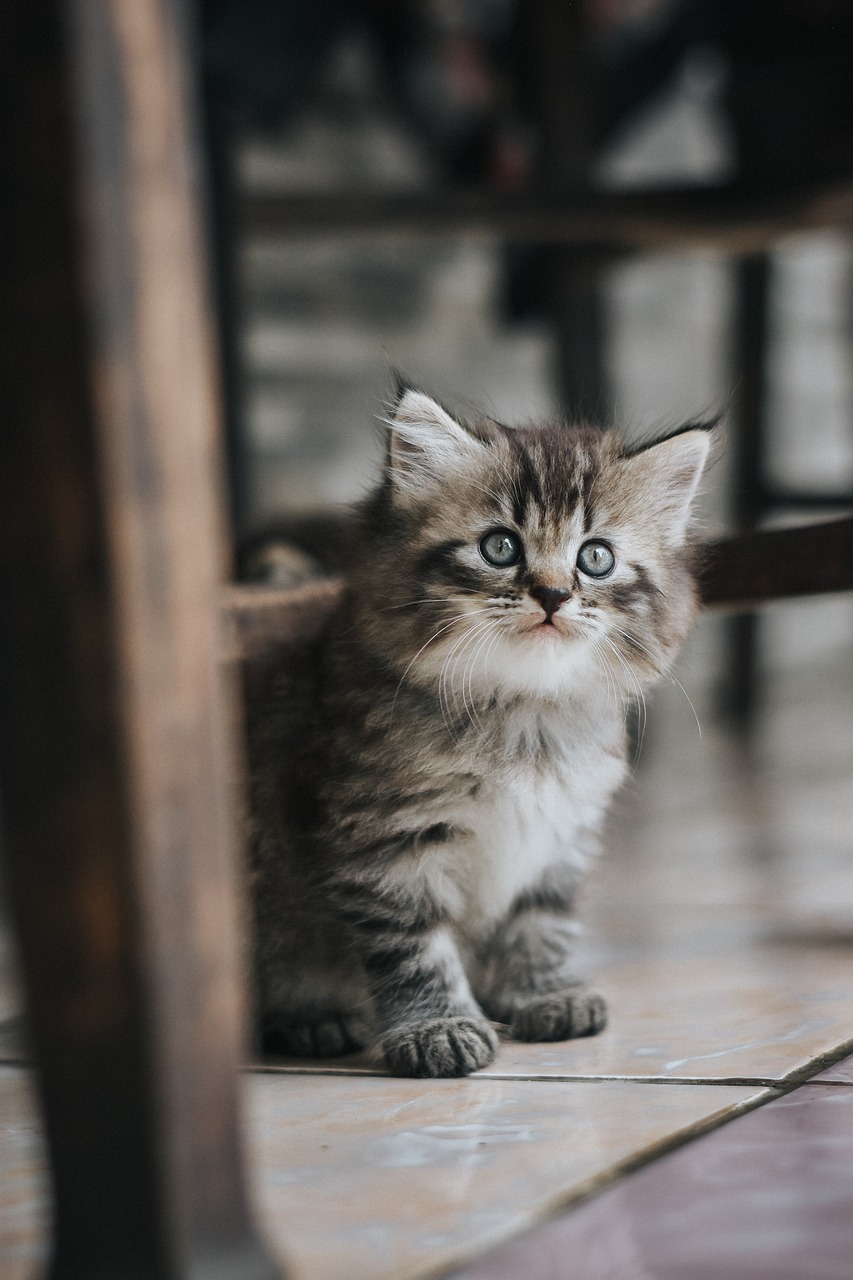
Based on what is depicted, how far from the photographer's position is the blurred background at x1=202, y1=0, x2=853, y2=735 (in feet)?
8.52

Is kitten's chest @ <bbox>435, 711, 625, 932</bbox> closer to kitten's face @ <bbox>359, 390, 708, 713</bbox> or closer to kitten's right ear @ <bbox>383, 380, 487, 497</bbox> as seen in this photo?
kitten's face @ <bbox>359, 390, 708, 713</bbox>

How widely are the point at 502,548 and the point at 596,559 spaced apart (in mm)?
99

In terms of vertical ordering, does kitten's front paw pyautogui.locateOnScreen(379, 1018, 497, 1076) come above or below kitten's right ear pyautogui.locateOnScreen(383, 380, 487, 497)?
below

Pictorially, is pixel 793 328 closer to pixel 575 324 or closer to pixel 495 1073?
pixel 575 324

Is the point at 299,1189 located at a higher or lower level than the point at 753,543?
lower

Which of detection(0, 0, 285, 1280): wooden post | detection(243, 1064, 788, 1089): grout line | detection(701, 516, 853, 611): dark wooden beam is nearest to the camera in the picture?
detection(0, 0, 285, 1280): wooden post

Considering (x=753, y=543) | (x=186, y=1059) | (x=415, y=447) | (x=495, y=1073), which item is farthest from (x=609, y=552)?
(x=186, y=1059)

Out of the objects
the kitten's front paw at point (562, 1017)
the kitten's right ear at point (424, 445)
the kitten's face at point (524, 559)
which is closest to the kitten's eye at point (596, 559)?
the kitten's face at point (524, 559)

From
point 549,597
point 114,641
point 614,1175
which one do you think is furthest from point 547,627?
point 114,641

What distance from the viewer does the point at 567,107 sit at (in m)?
2.84

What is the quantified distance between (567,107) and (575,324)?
42 centimetres

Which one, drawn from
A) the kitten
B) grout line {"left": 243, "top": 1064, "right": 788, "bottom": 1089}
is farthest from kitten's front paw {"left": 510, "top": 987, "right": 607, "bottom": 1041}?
grout line {"left": 243, "top": 1064, "right": 788, "bottom": 1089}

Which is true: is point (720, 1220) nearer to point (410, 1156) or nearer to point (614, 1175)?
point (614, 1175)

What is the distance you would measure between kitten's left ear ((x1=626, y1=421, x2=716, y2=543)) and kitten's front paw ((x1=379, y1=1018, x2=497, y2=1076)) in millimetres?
547
